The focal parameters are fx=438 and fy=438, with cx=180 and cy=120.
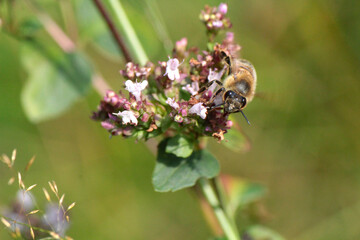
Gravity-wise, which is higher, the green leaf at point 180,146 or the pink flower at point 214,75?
the pink flower at point 214,75

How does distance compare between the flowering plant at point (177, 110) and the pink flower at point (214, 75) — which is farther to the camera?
the pink flower at point (214, 75)

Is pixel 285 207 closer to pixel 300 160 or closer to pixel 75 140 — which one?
pixel 300 160

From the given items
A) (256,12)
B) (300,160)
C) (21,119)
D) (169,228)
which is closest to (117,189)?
(169,228)

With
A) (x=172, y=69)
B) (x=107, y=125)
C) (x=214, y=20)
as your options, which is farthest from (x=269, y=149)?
(x=107, y=125)

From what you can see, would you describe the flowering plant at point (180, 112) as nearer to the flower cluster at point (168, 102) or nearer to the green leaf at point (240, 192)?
the flower cluster at point (168, 102)

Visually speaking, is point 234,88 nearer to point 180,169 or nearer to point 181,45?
point 181,45

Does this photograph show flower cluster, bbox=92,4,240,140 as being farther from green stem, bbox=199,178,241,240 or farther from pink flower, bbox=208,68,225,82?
green stem, bbox=199,178,241,240

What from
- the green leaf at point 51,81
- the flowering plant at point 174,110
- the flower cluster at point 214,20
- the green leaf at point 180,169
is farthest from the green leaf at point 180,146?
the green leaf at point 51,81
